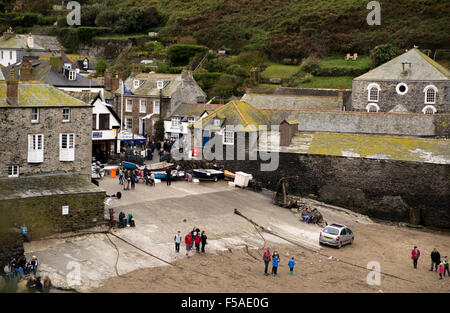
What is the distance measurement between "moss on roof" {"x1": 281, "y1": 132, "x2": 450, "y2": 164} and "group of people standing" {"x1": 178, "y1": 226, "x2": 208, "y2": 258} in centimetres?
1415

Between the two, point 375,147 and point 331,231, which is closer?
point 331,231

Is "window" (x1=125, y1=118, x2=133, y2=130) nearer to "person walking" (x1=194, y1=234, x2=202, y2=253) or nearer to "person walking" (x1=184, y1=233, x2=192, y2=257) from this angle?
"person walking" (x1=194, y1=234, x2=202, y2=253)

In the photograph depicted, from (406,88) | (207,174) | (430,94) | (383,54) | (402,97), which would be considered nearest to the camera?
(207,174)

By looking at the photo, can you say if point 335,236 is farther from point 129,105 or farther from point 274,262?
point 129,105

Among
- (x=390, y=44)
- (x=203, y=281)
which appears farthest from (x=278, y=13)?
(x=203, y=281)

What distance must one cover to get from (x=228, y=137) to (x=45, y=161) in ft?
50.8

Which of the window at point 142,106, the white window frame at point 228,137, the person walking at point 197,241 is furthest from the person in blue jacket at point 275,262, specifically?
the window at point 142,106

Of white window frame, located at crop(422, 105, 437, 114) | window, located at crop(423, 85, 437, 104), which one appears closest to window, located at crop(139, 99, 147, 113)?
white window frame, located at crop(422, 105, 437, 114)

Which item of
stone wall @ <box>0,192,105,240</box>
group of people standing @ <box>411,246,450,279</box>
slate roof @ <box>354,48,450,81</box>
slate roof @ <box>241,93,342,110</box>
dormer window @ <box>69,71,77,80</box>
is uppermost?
slate roof @ <box>354,48,450,81</box>

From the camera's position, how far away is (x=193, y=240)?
29203mm

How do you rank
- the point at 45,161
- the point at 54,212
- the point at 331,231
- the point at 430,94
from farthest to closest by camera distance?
1. the point at 430,94
2. the point at 45,161
3. the point at 331,231
4. the point at 54,212

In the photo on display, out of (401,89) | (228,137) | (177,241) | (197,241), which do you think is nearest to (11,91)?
(177,241)

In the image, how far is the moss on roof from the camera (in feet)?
128

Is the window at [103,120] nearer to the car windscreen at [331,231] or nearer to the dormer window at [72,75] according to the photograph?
the dormer window at [72,75]
